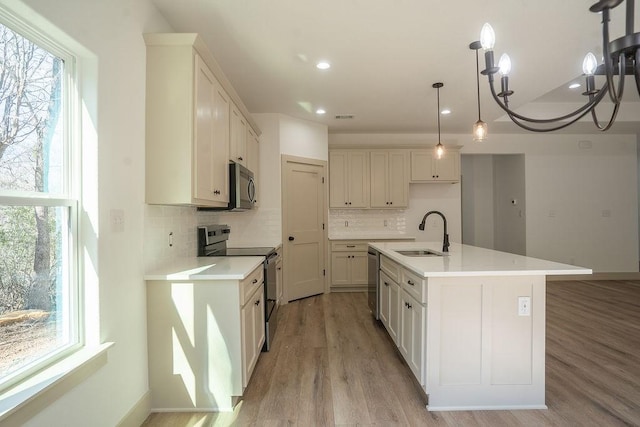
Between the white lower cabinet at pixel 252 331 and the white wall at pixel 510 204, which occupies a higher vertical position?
the white wall at pixel 510 204

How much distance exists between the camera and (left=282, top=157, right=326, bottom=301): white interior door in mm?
4363

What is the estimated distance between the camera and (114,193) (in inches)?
67.1

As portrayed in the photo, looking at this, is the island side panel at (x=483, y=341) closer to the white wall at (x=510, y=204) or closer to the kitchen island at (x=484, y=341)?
the kitchen island at (x=484, y=341)

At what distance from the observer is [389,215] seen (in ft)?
18.1

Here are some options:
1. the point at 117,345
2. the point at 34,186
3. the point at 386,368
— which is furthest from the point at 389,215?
the point at 34,186

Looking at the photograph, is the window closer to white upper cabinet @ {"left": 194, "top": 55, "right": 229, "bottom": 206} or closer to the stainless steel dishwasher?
white upper cabinet @ {"left": 194, "top": 55, "right": 229, "bottom": 206}

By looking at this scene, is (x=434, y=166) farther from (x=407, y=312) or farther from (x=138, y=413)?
(x=138, y=413)

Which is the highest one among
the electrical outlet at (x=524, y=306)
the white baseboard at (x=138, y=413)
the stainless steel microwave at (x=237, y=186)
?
the stainless steel microwave at (x=237, y=186)

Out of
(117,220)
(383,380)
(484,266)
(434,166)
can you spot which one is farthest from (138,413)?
(434,166)

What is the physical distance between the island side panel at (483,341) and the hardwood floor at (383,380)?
11cm

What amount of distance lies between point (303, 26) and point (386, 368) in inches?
106

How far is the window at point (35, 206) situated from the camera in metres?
1.18

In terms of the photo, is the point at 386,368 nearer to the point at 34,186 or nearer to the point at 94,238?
the point at 94,238

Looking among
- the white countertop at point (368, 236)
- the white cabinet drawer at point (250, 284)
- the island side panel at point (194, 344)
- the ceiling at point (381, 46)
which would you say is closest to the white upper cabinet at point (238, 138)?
the ceiling at point (381, 46)
